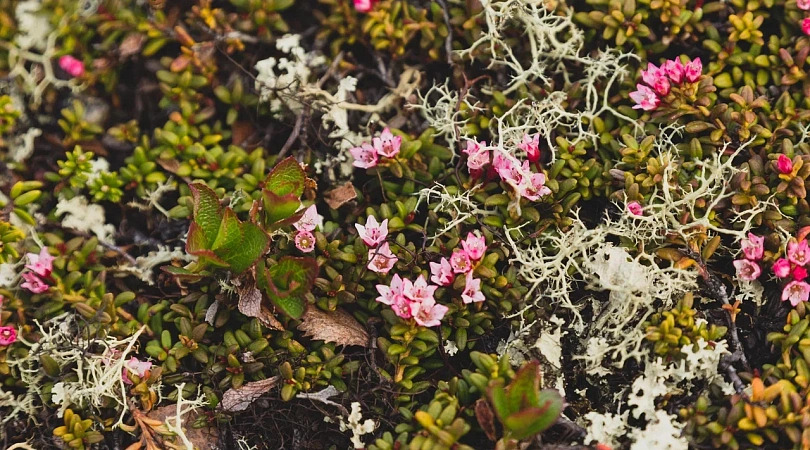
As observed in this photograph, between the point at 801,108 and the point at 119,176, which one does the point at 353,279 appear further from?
the point at 801,108

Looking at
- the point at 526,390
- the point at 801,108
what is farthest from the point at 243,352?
the point at 801,108

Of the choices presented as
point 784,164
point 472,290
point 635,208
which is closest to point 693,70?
point 784,164

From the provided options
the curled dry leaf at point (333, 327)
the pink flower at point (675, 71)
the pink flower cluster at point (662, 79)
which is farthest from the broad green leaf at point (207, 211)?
the pink flower at point (675, 71)

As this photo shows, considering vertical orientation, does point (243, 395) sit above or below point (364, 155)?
below

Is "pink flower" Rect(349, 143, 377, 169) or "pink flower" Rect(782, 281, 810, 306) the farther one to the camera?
"pink flower" Rect(349, 143, 377, 169)

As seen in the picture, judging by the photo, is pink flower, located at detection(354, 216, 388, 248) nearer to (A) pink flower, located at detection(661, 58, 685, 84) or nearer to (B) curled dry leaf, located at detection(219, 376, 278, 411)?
(B) curled dry leaf, located at detection(219, 376, 278, 411)

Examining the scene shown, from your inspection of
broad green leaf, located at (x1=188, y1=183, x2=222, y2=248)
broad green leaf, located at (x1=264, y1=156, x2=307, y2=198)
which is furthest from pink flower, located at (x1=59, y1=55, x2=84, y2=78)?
broad green leaf, located at (x1=264, y1=156, x2=307, y2=198)

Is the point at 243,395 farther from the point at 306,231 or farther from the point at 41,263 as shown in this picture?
the point at 41,263
